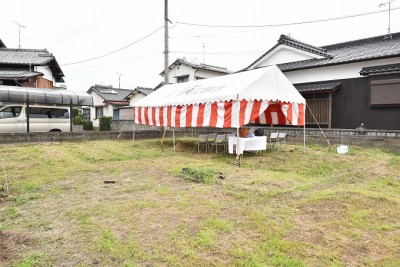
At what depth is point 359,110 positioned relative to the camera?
1177 cm

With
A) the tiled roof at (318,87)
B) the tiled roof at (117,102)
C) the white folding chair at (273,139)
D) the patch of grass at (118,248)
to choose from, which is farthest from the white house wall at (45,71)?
the patch of grass at (118,248)

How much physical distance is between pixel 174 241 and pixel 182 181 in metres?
2.86

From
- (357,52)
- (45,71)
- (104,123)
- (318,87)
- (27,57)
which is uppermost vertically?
(27,57)

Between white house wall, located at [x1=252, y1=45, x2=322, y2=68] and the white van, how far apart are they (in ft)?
35.3

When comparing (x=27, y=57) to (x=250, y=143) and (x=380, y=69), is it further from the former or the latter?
(x=380, y=69)

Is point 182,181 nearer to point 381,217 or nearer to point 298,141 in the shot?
point 381,217

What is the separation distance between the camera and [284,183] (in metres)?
5.80

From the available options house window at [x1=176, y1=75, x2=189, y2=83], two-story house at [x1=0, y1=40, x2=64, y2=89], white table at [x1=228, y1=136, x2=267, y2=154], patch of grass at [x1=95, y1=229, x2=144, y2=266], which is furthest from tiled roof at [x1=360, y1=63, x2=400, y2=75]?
two-story house at [x1=0, y1=40, x2=64, y2=89]

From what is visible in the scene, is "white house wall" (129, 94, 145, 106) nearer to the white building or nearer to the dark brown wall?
the white building

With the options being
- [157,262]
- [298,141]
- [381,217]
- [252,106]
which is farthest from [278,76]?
[157,262]

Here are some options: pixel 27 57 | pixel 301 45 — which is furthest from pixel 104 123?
pixel 301 45

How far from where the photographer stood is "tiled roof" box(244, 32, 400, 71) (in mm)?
11537

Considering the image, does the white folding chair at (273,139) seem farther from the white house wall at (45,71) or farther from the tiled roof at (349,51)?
the white house wall at (45,71)

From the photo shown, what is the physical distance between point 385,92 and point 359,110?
1.21 metres
